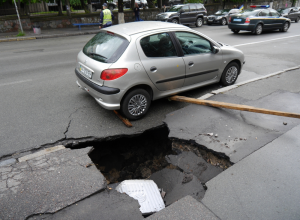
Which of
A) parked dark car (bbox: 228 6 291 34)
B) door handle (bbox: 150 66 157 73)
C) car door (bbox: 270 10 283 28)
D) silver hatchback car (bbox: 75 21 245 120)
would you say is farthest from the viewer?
car door (bbox: 270 10 283 28)

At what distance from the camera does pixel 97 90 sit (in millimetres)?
4500

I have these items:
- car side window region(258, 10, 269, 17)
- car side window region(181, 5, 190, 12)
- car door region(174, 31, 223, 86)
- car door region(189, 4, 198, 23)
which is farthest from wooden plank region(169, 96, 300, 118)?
car door region(189, 4, 198, 23)

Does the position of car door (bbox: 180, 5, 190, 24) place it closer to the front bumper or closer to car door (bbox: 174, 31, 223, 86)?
car door (bbox: 174, 31, 223, 86)

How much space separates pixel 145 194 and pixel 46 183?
1343 mm

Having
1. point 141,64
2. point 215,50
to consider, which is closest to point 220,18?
point 215,50

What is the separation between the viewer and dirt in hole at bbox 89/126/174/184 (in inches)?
168

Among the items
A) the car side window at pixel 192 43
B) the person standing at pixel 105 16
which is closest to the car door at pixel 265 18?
the person standing at pixel 105 16

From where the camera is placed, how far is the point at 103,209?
284 centimetres

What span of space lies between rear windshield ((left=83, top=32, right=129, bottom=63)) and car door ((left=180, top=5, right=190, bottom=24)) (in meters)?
16.6

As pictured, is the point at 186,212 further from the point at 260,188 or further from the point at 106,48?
the point at 106,48

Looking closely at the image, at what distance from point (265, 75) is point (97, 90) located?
5597 mm

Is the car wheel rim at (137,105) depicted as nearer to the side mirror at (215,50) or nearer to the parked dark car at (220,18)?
the side mirror at (215,50)

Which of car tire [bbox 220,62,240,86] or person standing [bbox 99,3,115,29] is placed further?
person standing [bbox 99,3,115,29]

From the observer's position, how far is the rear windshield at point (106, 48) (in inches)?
176
